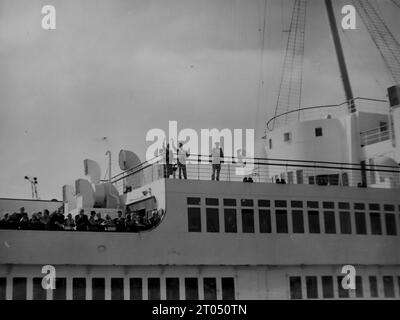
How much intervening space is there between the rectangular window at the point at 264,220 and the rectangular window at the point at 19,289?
588cm

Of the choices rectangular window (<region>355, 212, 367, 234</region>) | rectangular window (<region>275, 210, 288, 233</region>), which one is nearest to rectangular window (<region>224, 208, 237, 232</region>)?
rectangular window (<region>275, 210, 288, 233</region>)

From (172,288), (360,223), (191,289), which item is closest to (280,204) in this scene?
(360,223)

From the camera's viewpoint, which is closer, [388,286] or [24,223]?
[24,223]

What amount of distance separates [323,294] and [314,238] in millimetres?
1402

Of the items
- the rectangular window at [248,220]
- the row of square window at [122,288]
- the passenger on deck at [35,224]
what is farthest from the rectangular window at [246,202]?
the passenger on deck at [35,224]

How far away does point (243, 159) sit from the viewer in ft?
66.1

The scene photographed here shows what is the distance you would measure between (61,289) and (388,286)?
8.61 m

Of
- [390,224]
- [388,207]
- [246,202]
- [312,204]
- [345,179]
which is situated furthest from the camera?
[345,179]

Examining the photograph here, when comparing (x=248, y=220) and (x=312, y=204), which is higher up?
(x=312, y=204)

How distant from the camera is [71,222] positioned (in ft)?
56.6

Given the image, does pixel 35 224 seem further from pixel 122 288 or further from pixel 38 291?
pixel 122 288

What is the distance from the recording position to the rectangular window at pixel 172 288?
17688mm

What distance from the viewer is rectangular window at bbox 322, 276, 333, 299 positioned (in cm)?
1925

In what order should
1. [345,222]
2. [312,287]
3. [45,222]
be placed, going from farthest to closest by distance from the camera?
[345,222], [312,287], [45,222]
